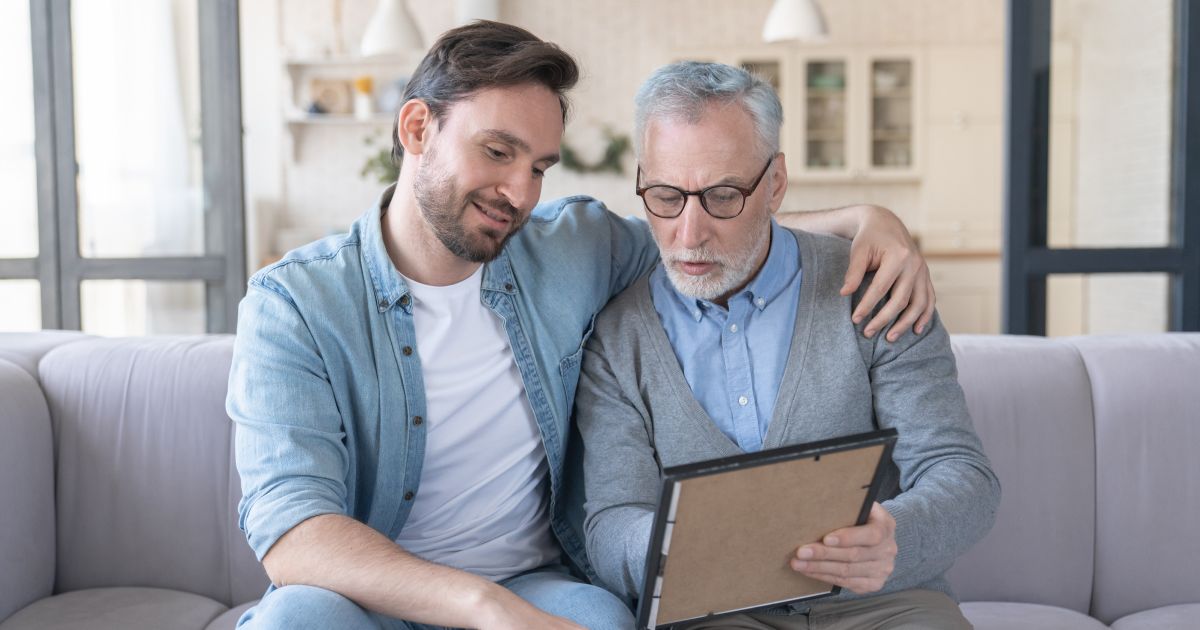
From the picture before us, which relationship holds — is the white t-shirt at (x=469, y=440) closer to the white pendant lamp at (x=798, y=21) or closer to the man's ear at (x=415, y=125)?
the man's ear at (x=415, y=125)

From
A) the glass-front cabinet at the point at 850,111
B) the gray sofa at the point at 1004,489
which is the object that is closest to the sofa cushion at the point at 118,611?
the gray sofa at the point at 1004,489

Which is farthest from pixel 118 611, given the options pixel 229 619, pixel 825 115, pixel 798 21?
pixel 825 115

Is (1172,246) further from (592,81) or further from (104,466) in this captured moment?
(592,81)

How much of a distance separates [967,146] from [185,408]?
19.4ft

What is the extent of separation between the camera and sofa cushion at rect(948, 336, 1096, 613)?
6.54 feet

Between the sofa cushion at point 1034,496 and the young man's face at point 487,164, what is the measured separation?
38.4 inches

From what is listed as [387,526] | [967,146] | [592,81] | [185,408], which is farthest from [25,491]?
[967,146]

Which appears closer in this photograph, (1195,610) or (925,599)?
(925,599)

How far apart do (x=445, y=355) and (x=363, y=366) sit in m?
0.14

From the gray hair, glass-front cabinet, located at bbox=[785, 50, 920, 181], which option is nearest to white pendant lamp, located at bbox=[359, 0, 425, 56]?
glass-front cabinet, located at bbox=[785, 50, 920, 181]

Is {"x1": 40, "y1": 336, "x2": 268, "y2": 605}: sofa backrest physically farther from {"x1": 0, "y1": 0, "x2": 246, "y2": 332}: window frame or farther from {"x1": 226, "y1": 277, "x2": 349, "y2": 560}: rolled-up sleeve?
{"x1": 0, "y1": 0, "x2": 246, "y2": 332}: window frame

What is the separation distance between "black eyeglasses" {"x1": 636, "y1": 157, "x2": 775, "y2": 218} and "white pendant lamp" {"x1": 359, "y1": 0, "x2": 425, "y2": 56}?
3.79 metres

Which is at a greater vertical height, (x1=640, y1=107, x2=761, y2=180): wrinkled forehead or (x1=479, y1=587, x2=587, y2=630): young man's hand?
(x1=640, y1=107, x2=761, y2=180): wrinkled forehead

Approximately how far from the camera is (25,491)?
1900 mm
